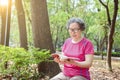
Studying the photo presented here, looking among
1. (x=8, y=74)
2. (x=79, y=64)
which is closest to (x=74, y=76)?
(x=79, y=64)

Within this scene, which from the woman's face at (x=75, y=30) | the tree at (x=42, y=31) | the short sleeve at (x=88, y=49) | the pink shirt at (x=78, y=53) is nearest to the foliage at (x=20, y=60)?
the tree at (x=42, y=31)

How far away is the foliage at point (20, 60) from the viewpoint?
21.2 feet

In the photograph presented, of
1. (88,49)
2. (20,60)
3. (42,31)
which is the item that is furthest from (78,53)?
(42,31)

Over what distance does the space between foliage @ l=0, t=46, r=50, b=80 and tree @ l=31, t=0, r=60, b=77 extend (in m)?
0.92

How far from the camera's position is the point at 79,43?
4.36 metres

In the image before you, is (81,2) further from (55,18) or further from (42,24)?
(42,24)

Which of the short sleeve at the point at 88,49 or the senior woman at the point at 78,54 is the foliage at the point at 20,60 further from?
the short sleeve at the point at 88,49

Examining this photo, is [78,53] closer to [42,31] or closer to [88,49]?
[88,49]

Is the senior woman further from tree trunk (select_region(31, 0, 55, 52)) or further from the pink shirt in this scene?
tree trunk (select_region(31, 0, 55, 52))

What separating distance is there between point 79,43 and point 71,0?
90.7 ft

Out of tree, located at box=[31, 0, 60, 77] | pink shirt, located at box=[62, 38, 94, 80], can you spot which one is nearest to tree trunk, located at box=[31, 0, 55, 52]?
tree, located at box=[31, 0, 60, 77]

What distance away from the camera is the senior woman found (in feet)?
13.6

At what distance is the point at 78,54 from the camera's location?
4258mm

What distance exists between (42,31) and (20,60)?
5.48 feet
